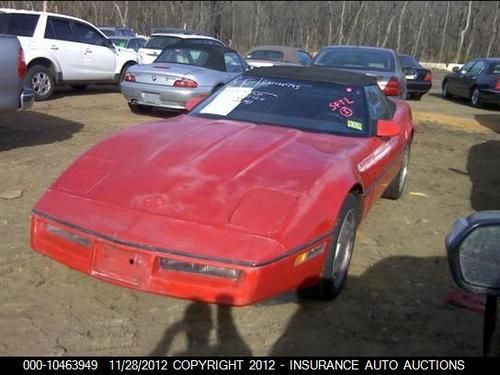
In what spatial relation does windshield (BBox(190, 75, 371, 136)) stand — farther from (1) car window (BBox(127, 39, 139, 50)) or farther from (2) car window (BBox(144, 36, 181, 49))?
(1) car window (BBox(127, 39, 139, 50))

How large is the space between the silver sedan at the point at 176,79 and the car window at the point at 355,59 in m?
1.83

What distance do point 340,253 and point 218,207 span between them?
0.99m

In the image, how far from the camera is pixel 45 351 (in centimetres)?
290

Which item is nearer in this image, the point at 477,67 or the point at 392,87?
the point at 392,87

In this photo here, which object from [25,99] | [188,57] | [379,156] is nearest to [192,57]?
[188,57]

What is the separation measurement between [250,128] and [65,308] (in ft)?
6.01

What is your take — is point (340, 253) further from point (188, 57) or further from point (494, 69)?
point (494, 69)

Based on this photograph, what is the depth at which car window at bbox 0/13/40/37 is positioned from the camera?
11438 mm

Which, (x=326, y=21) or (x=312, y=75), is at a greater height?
(x=312, y=75)

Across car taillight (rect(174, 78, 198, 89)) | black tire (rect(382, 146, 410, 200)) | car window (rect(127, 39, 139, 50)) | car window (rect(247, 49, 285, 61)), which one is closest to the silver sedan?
car taillight (rect(174, 78, 198, 89))

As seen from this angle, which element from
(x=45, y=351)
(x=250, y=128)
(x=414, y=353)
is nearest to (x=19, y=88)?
(x=250, y=128)

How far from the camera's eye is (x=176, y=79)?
383 inches

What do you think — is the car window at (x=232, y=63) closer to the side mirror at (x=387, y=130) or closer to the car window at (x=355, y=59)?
the car window at (x=355, y=59)

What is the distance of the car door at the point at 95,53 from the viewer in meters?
12.6
